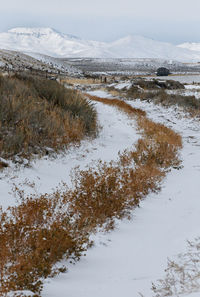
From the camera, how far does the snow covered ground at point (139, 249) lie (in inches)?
90.8

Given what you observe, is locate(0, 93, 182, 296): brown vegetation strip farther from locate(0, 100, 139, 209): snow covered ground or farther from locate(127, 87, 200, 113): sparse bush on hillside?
locate(127, 87, 200, 113): sparse bush on hillside

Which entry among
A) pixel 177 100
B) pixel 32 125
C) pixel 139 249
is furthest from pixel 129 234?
pixel 177 100

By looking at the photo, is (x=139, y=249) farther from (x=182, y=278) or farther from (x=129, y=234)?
(x=182, y=278)

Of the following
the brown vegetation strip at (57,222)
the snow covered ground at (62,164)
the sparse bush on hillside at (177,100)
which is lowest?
the brown vegetation strip at (57,222)

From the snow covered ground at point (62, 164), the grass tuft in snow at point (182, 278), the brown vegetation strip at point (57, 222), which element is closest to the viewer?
the grass tuft in snow at point (182, 278)

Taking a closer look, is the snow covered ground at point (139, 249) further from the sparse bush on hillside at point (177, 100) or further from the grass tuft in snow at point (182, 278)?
the sparse bush on hillside at point (177, 100)

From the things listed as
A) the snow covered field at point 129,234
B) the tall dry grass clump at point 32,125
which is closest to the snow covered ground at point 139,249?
the snow covered field at point 129,234

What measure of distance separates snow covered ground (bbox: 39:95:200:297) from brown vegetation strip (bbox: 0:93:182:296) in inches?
6.2

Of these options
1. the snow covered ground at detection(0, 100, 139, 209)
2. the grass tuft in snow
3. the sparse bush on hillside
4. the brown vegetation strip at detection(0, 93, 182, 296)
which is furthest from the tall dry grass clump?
the sparse bush on hillside

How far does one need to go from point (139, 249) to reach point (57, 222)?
1.05 m

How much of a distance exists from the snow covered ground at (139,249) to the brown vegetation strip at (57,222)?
157mm

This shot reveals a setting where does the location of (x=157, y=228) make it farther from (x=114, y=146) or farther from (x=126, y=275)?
(x=114, y=146)

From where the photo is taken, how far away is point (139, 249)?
A: 3.03 metres

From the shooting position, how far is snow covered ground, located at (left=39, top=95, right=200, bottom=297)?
231cm
